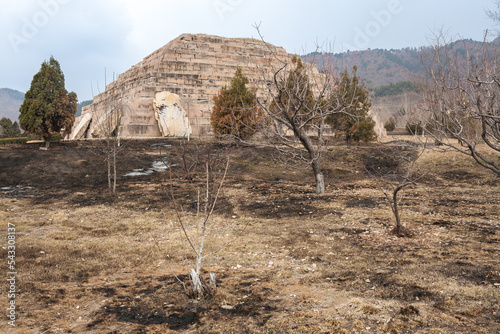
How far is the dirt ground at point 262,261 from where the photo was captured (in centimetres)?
412

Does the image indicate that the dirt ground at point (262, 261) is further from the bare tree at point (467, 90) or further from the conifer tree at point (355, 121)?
the conifer tree at point (355, 121)

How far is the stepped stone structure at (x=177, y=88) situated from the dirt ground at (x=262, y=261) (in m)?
13.1

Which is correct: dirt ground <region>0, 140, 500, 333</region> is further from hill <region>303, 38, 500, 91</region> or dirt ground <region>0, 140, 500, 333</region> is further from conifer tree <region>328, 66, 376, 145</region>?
hill <region>303, 38, 500, 91</region>

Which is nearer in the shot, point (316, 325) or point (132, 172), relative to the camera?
point (316, 325)

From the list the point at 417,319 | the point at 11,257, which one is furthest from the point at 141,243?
the point at 417,319

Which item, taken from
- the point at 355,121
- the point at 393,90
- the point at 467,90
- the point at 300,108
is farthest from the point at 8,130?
the point at 393,90

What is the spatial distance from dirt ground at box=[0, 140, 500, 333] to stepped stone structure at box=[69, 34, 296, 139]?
13.1m

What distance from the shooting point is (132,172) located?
54.4ft

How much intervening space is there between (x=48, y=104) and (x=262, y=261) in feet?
63.8

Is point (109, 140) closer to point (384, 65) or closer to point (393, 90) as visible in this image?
point (393, 90)

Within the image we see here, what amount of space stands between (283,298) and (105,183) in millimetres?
11909

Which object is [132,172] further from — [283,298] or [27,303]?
[283,298]

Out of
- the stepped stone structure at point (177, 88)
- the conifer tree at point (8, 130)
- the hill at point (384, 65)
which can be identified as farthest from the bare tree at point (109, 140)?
the hill at point (384, 65)

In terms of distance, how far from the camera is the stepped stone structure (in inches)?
1036
